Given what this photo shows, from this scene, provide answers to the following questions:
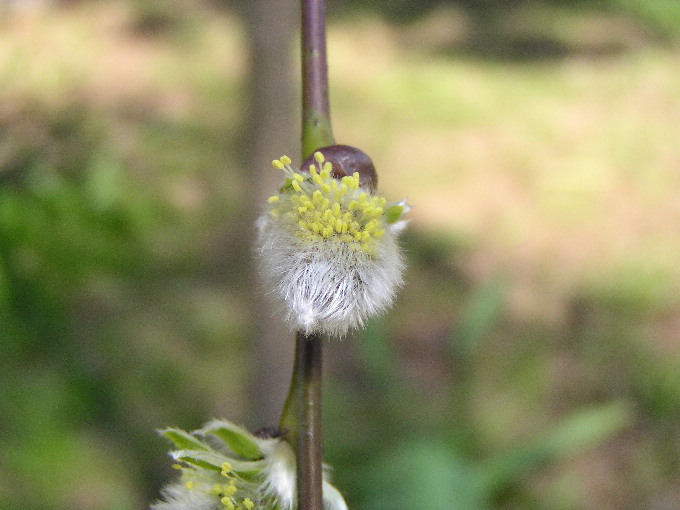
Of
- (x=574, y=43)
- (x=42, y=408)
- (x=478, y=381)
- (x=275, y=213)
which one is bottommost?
(x=275, y=213)

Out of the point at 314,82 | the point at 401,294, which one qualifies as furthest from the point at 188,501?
the point at 401,294

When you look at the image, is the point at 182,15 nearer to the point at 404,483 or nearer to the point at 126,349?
the point at 126,349

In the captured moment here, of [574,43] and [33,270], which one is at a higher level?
[574,43]

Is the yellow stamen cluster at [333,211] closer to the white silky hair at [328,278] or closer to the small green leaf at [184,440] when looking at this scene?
the white silky hair at [328,278]

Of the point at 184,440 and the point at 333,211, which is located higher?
the point at 333,211

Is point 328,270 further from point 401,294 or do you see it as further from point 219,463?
point 401,294

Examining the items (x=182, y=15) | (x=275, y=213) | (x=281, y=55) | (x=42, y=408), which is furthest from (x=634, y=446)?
(x=182, y=15)
